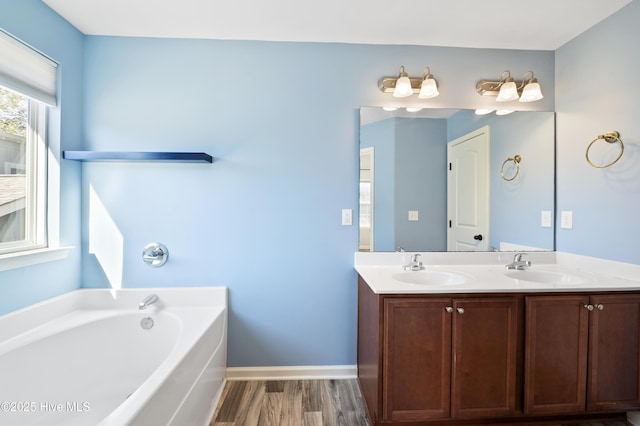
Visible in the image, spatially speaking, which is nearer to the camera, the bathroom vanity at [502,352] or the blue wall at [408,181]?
the bathroom vanity at [502,352]

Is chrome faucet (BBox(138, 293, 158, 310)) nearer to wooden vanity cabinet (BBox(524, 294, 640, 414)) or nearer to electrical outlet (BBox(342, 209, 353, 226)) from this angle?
electrical outlet (BBox(342, 209, 353, 226))

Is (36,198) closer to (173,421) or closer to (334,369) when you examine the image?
(173,421)

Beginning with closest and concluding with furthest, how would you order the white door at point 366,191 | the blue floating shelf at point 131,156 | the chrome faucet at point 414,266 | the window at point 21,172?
the window at point 21,172 < the blue floating shelf at point 131,156 < the chrome faucet at point 414,266 < the white door at point 366,191

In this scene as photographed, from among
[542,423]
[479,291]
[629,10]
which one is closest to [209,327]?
[479,291]

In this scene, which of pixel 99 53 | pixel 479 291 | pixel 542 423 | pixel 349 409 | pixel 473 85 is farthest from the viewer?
pixel 473 85

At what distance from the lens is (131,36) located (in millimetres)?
1922

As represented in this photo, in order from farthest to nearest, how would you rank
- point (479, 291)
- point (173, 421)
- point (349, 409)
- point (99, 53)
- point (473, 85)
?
point (473, 85) < point (99, 53) < point (349, 409) < point (479, 291) < point (173, 421)

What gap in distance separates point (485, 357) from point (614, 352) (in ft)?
2.41

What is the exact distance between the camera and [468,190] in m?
2.02

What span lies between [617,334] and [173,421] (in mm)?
2247

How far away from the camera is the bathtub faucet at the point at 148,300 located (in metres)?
1.79

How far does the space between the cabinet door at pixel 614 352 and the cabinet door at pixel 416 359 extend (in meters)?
0.82

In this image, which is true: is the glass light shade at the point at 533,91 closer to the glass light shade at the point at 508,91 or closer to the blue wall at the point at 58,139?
the glass light shade at the point at 508,91

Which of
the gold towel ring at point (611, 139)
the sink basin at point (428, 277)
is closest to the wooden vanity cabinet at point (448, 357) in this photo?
the sink basin at point (428, 277)
